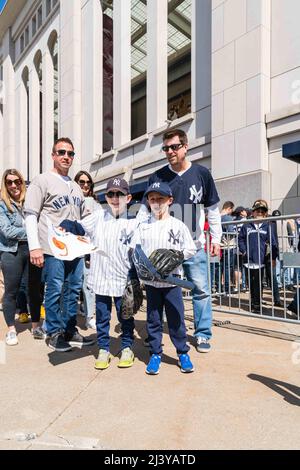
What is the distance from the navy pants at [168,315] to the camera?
3.10 metres

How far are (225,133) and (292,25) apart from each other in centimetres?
282

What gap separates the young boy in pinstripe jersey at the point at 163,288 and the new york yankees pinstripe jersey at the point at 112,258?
126 millimetres

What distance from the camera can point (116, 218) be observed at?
130 inches

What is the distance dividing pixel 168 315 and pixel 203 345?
0.72m

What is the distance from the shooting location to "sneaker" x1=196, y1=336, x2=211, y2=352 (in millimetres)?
3589

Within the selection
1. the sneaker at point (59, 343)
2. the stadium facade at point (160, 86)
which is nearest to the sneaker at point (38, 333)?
the sneaker at point (59, 343)

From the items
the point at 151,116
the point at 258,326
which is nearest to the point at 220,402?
the point at 258,326

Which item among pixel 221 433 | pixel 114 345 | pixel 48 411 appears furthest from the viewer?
pixel 114 345

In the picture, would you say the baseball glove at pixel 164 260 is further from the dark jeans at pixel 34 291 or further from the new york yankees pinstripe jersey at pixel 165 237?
the dark jeans at pixel 34 291

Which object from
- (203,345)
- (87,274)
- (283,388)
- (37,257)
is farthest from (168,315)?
(87,274)

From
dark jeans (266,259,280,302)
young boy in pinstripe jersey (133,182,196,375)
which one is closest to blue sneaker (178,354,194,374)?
young boy in pinstripe jersey (133,182,196,375)

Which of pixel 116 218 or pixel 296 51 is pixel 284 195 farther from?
pixel 116 218

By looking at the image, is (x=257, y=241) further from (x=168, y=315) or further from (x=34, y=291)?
(x=34, y=291)

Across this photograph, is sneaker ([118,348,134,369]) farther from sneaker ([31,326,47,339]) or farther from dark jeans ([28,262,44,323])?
dark jeans ([28,262,44,323])
